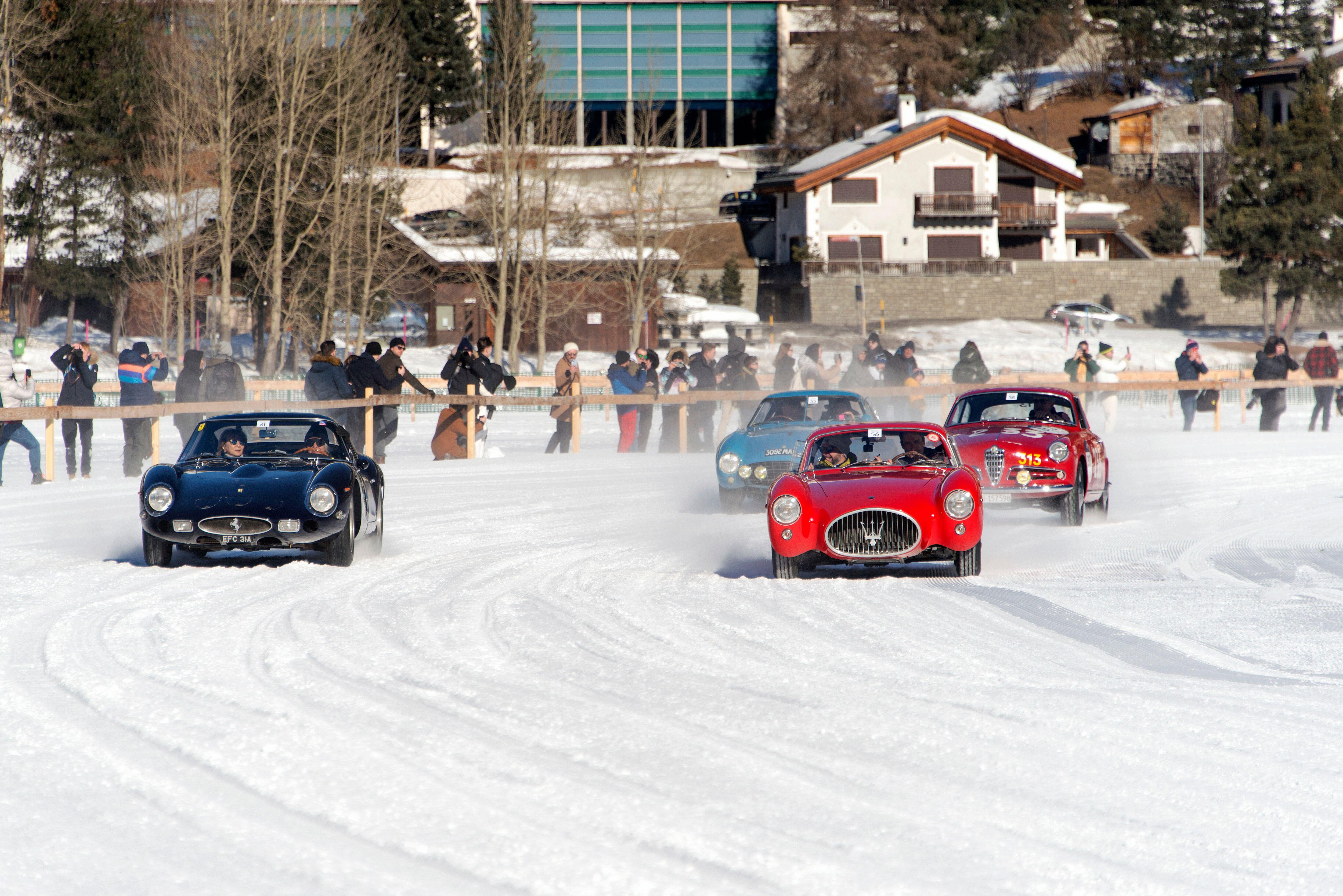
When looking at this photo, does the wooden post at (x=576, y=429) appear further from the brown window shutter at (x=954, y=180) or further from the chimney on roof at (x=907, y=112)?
the chimney on roof at (x=907, y=112)

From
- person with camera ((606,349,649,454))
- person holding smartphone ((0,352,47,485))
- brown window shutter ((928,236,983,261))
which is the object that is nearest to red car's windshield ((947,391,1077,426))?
person with camera ((606,349,649,454))

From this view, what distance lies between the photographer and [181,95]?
45.1m

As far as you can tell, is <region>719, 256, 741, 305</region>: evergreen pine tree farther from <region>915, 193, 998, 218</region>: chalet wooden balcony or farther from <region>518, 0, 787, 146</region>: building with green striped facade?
<region>518, 0, 787, 146</region>: building with green striped facade

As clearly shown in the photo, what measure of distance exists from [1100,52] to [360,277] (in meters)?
78.6

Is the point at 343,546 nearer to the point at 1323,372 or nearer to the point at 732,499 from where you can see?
the point at 732,499

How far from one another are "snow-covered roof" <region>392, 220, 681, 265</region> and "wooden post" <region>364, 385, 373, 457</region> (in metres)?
32.7

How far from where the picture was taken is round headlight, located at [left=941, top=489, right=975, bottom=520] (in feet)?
35.8

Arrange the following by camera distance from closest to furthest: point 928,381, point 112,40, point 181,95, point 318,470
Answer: point 318,470, point 928,381, point 181,95, point 112,40

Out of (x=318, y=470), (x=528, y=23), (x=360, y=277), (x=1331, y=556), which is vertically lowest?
(x=1331, y=556)

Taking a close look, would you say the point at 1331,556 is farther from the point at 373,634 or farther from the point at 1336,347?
the point at 1336,347

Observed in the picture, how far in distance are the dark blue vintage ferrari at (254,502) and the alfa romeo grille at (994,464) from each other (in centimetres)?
604

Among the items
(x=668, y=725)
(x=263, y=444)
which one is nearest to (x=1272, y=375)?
(x=263, y=444)

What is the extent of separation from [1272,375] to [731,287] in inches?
1640


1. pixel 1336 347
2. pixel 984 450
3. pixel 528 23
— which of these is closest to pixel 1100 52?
pixel 1336 347
